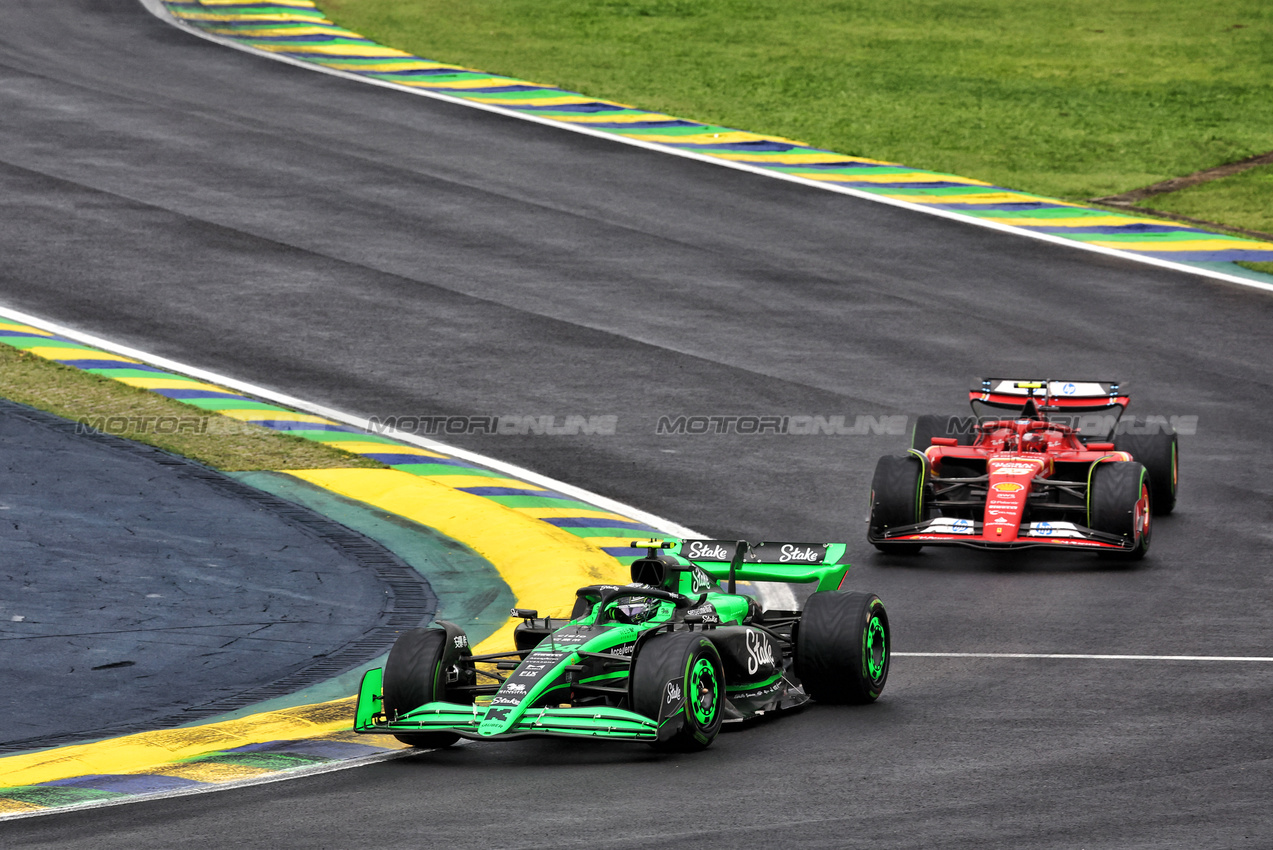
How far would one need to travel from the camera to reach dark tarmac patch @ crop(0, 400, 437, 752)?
38.2 feet

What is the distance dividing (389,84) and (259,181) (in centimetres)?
639

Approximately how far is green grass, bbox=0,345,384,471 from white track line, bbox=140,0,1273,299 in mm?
12151

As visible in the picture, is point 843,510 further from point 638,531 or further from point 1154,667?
point 1154,667

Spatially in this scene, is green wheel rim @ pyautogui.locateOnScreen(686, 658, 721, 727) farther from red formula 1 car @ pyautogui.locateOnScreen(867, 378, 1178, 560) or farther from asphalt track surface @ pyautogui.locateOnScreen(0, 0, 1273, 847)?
red formula 1 car @ pyautogui.locateOnScreen(867, 378, 1178, 560)

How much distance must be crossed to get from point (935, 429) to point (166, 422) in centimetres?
751

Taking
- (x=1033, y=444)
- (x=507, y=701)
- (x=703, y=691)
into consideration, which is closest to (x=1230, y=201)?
(x=1033, y=444)

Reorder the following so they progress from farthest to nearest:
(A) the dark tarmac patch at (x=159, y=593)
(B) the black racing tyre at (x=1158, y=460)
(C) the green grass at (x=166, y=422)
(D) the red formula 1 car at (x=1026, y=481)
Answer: (C) the green grass at (x=166, y=422), (B) the black racing tyre at (x=1158, y=460), (D) the red formula 1 car at (x=1026, y=481), (A) the dark tarmac patch at (x=159, y=593)

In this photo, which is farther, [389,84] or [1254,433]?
[389,84]

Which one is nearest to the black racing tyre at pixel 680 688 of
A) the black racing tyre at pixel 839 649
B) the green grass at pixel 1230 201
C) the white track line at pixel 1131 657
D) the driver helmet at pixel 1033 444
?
the black racing tyre at pixel 839 649

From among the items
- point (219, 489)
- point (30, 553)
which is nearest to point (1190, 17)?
point (219, 489)

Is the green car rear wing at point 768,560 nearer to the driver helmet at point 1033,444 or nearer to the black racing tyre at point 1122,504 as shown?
the black racing tyre at point 1122,504

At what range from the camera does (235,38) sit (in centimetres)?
3628

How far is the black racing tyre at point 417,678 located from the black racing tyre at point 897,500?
5898mm

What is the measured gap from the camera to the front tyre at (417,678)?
1062 centimetres
